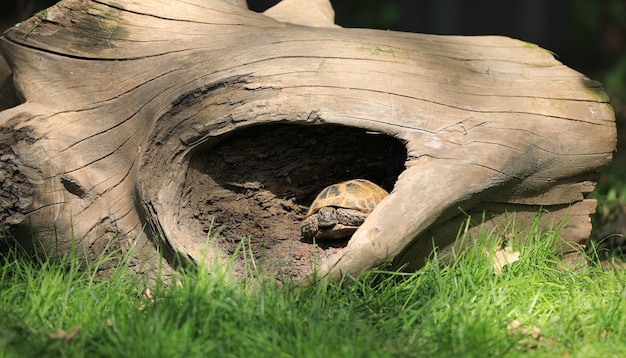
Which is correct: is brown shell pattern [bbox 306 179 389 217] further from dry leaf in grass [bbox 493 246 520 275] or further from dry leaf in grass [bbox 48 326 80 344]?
dry leaf in grass [bbox 48 326 80 344]

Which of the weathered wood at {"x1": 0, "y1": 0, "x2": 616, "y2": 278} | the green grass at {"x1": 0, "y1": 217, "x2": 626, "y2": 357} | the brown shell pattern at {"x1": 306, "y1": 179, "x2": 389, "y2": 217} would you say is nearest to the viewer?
the green grass at {"x1": 0, "y1": 217, "x2": 626, "y2": 357}

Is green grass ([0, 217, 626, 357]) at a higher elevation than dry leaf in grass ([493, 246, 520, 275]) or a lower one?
higher

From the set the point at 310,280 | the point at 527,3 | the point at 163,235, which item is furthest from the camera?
the point at 527,3

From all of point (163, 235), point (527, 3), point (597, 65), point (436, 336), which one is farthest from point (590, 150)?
point (527, 3)

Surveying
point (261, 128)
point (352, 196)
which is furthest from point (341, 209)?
point (261, 128)

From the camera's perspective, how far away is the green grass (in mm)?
2875

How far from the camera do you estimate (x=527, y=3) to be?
1323cm

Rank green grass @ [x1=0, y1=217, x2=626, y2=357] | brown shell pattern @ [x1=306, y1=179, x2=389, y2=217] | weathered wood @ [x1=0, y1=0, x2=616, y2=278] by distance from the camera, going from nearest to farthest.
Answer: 1. green grass @ [x1=0, y1=217, x2=626, y2=357]
2. weathered wood @ [x1=0, y1=0, x2=616, y2=278]
3. brown shell pattern @ [x1=306, y1=179, x2=389, y2=217]

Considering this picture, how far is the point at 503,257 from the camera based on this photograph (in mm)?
3963

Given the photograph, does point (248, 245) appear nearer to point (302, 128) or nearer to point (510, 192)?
point (302, 128)

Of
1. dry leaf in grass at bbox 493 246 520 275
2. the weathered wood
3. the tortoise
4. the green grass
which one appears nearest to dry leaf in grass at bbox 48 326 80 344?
the green grass

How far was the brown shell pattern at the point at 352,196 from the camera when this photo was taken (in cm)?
397

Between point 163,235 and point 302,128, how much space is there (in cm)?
99

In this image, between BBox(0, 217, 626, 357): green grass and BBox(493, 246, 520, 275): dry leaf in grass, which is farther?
BBox(493, 246, 520, 275): dry leaf in grass
